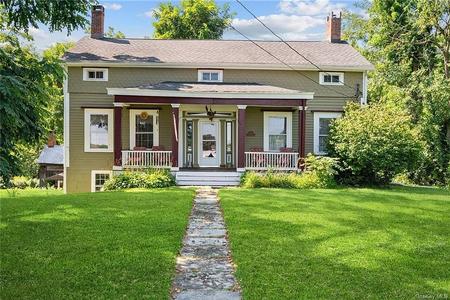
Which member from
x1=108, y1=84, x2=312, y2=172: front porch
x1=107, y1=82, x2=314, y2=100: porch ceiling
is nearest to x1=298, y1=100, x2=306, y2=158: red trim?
x1=108, y1=84, x2=312, y2=172: front porch

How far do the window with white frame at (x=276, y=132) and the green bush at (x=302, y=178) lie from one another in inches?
107

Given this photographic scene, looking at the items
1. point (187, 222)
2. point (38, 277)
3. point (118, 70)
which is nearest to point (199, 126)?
point (118, 70)

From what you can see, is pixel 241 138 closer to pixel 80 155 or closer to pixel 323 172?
pixel 323 172

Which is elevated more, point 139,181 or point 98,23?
point 98,23

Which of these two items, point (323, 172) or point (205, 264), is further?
point (323, 172)

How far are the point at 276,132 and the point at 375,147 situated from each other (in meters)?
4.49

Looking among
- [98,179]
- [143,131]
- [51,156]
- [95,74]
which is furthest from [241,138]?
[51,156]

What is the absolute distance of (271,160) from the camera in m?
16.4

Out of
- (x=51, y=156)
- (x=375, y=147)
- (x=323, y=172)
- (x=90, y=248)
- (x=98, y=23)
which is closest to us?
(x=90, y=248)

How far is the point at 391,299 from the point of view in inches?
185

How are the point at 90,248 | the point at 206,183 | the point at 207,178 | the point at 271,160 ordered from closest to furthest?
1. the point at 90,248
2. the point at 206,183
3. the point at 207,178
4. the point at 271,160

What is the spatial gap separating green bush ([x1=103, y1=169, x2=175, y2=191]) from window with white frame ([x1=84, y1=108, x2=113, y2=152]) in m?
3.03

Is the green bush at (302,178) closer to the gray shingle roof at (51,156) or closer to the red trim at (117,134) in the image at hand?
the red trim at (117,134)

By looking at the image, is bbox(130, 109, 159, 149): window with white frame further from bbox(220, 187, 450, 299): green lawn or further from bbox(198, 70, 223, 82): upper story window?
bbox(220, 187, 450, 299): green lawn
